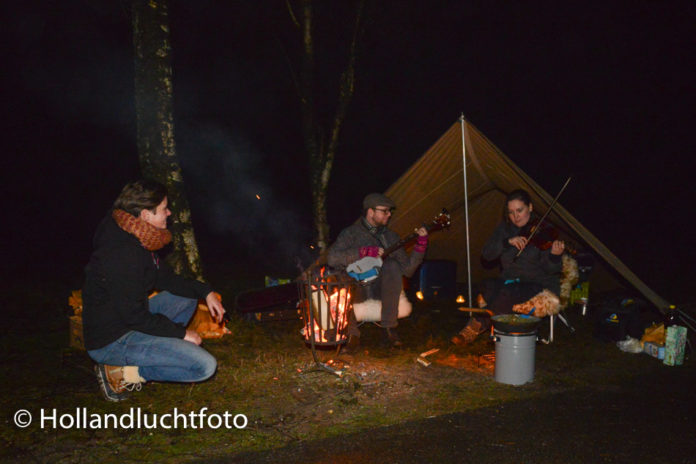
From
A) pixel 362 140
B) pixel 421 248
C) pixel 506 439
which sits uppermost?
pixel 362 140

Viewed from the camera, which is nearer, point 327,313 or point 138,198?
point 138,198

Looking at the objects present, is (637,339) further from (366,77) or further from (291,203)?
(366,77)

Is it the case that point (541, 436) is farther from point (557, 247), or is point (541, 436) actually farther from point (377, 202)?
point (377, 202)

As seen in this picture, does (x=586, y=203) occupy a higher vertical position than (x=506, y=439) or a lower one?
higher

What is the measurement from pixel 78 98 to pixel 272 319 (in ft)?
81.8

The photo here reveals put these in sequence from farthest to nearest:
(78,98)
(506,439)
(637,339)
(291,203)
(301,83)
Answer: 1. (78,98)
2. (291,203)
3. (301,83)
4. (637,339)
5. (506,439)

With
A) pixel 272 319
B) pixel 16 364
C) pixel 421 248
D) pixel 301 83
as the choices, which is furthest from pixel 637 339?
pixel 301 83

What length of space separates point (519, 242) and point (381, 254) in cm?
138

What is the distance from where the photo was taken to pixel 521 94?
3052 cm

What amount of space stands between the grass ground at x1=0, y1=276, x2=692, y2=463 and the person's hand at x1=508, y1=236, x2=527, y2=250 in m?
1.08

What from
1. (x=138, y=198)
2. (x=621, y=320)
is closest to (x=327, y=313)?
(x=138, y=198)

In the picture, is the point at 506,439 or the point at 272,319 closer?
the point at 506,439

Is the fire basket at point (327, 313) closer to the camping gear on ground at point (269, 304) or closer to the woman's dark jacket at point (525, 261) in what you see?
the camping gear on ground at point (269, 304)

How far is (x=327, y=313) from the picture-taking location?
4.62 meters
